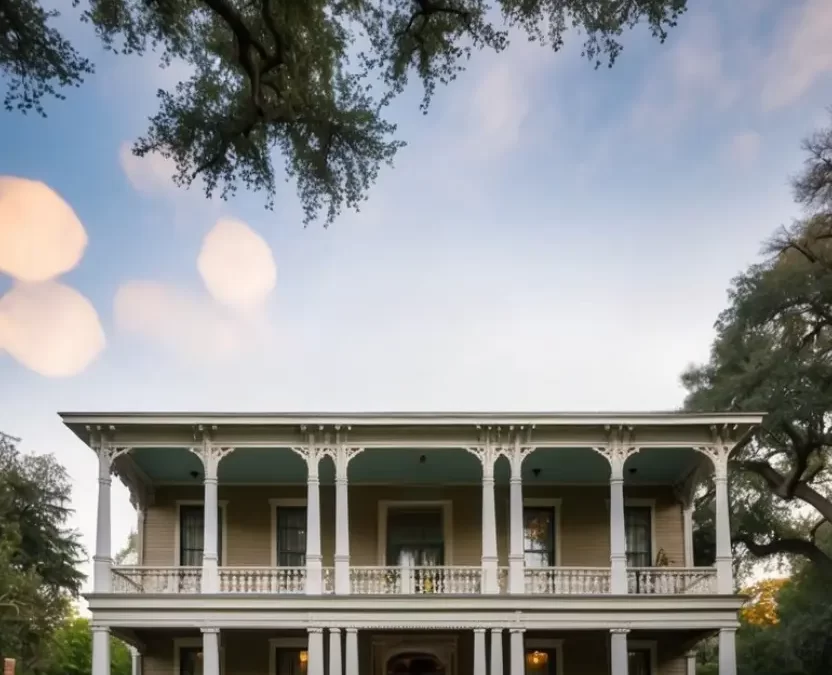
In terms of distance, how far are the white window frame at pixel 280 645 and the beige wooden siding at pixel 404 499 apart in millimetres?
1832

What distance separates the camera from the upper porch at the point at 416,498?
21.5 m

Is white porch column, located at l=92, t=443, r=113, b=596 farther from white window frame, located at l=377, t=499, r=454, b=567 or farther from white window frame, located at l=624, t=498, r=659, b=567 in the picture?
white window frame, located at l=624, t=498, r=659, b=567

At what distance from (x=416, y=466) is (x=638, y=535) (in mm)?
5840

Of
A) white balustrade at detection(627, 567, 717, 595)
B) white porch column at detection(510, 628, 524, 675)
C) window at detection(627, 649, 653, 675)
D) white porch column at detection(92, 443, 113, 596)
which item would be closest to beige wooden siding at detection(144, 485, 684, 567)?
window at detection(627, 649, 653, 675)

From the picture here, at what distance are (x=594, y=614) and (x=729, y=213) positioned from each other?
47.8ft

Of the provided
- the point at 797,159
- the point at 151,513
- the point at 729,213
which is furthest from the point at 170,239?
the point at 797,159

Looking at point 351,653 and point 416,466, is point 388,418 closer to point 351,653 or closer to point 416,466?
point 416,466

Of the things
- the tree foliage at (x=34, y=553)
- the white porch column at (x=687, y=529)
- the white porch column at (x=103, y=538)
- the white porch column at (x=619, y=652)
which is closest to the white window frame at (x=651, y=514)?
the white porch column at (x=687, y=529)

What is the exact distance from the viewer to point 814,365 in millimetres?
30875

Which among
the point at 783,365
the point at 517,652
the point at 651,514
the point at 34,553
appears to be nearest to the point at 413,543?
the point at 517,652

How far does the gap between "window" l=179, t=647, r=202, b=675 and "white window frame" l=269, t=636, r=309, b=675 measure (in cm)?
175

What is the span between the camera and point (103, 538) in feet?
70.0

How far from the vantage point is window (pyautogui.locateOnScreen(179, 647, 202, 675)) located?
2445 cm

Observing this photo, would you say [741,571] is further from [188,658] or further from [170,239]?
[170,239]
